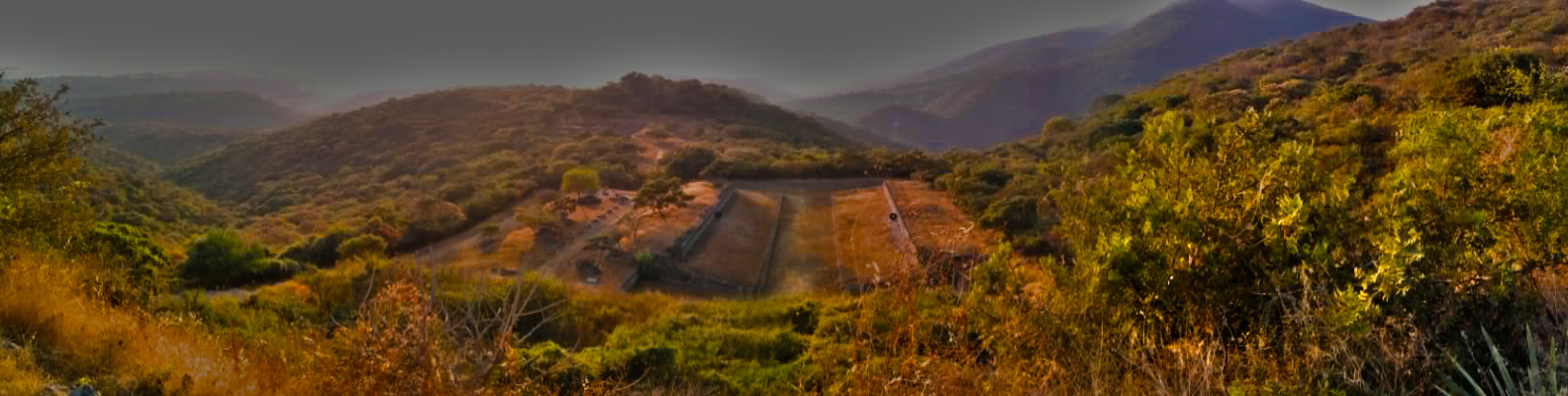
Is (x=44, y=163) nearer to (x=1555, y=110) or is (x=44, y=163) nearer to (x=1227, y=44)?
(x=1555, y=110)

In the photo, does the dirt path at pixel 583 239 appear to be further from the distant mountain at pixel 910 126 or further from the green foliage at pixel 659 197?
the distant mountain at pixel 910 126

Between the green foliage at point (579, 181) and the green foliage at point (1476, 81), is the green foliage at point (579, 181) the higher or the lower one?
the lower one

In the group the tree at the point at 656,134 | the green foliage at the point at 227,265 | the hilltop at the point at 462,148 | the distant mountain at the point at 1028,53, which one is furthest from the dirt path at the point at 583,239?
the distant mountain at the point at 1028,53

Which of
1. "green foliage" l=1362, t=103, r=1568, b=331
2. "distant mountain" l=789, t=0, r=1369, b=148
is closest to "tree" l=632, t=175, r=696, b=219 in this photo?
"green foliage" l=1362, t=103, r=1568, b=331

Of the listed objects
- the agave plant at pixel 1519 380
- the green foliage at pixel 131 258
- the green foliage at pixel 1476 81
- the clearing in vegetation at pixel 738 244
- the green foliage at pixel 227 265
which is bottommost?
the clearing in vegetation at pixel 738 244

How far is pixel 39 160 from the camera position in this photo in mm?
7727

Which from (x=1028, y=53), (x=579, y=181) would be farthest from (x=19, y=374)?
(x=1028, y=53)

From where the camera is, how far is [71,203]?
7.84 metres

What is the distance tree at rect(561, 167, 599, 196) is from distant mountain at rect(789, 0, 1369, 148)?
182 feet

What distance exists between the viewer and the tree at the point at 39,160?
7320 mm

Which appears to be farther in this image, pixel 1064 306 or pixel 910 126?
pixel 910 126

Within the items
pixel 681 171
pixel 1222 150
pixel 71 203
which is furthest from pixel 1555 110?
pixel 681 171

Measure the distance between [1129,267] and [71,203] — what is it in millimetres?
10118

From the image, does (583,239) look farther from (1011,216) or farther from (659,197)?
(1011,216)
